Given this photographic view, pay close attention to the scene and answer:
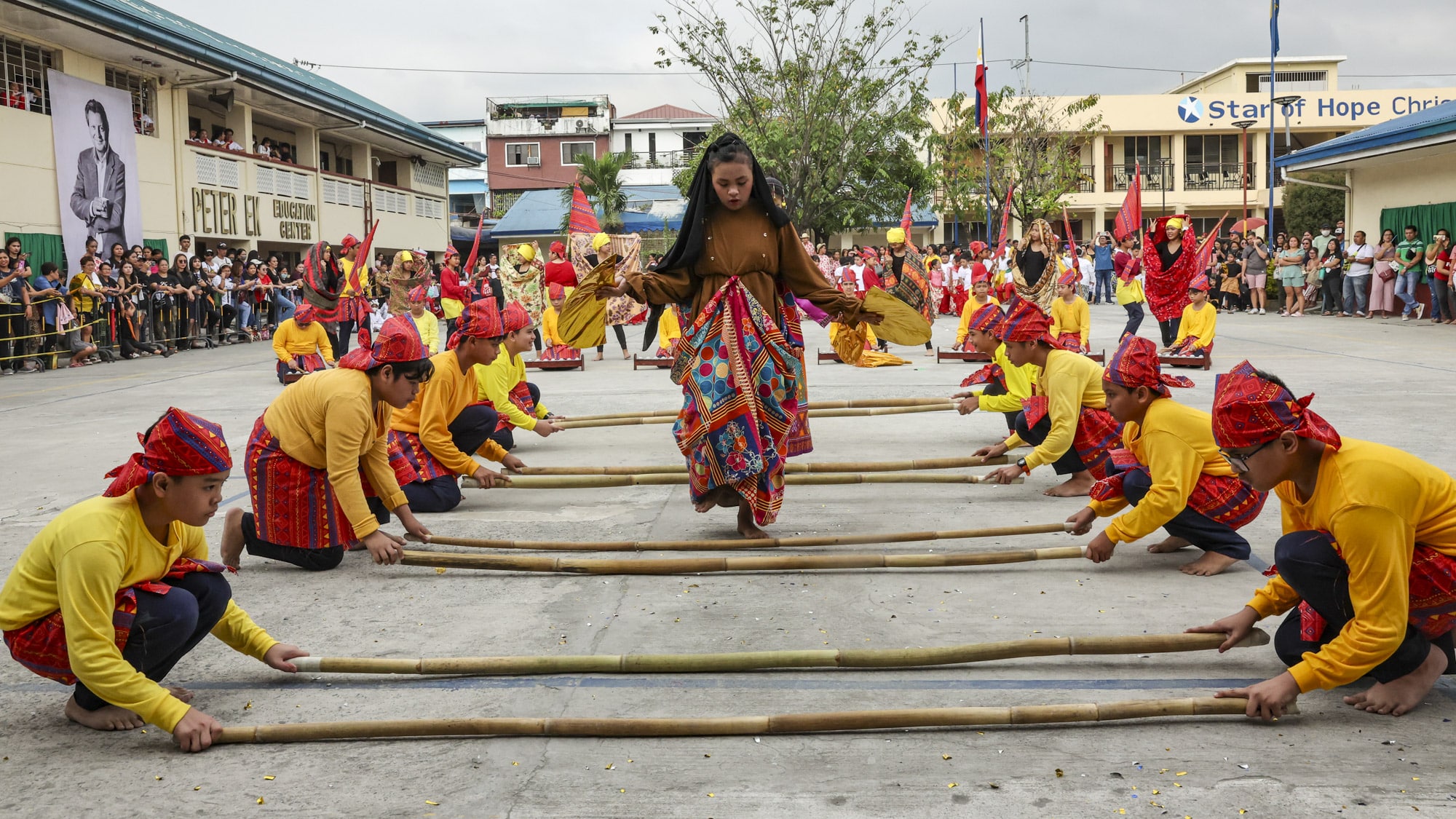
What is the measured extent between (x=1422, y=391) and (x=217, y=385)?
480 inches

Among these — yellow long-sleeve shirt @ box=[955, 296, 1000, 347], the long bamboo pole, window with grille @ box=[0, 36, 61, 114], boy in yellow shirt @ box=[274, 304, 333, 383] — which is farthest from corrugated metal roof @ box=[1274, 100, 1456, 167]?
window with grille @ box=[0, 36, 61, 114]

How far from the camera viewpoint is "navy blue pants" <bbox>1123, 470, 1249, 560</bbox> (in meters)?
4.85

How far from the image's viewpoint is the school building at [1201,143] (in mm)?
41250

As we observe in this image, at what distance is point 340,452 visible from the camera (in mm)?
4684

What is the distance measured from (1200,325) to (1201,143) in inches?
1281

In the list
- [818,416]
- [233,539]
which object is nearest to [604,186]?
[818,416]

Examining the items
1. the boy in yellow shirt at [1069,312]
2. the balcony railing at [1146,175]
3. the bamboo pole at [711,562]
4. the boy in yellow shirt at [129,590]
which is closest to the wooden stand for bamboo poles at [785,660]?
the boy in yellow shirt at [129,590]

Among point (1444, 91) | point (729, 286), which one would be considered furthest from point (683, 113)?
point (729, 286)

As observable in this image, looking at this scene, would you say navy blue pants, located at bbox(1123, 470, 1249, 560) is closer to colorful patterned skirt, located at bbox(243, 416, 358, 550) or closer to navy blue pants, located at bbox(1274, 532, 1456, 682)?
navy blue pants, located at bbox(1274, 532, 1456, 682)

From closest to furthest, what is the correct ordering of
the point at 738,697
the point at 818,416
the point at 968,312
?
the point at 738,697 → the point at 818,416 → the point at 968,312

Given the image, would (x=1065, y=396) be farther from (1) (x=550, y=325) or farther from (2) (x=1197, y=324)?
(1) (x=550, y=325)

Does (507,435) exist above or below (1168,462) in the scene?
below

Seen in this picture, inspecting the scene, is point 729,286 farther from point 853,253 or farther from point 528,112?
point 528,112

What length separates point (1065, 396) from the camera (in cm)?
605
